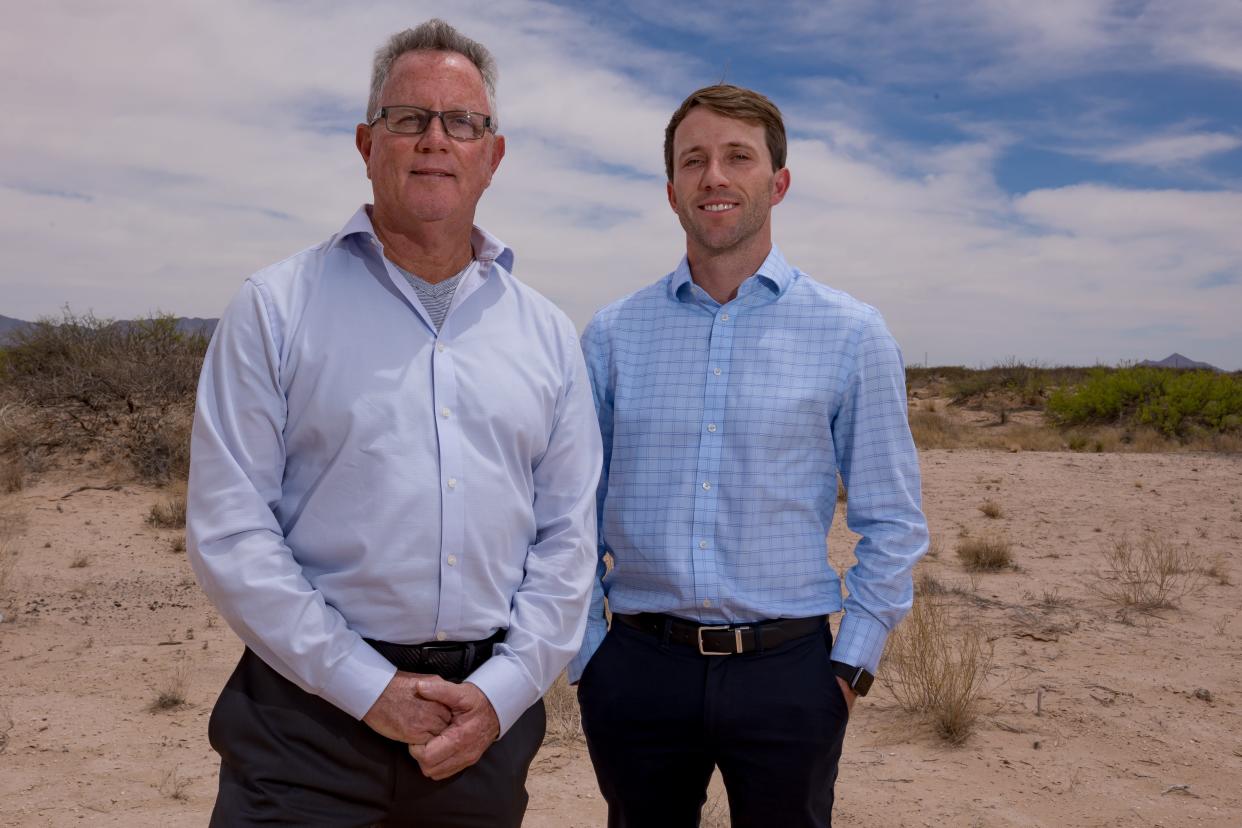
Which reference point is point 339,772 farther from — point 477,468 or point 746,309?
point 746,309

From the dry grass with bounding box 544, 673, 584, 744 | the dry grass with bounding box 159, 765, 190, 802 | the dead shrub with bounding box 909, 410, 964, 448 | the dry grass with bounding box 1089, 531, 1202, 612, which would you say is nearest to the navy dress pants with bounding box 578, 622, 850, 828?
the dry grass with bounding box 544, 673, 584, 744

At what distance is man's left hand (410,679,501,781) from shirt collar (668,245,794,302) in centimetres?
118

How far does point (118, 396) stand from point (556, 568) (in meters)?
12.5

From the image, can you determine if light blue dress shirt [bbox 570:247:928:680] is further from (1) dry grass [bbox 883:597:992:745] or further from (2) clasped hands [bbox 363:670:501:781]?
(1) dry grass [bbox 883:597:992:745]

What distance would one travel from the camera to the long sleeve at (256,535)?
6.16 feet

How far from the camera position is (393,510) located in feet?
6.54

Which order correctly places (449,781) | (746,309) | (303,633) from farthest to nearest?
(746,309) < (449,781) < (303,633)

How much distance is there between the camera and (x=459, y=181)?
2.15 meters

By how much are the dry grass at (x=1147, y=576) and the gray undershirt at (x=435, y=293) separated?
6622 millimetres

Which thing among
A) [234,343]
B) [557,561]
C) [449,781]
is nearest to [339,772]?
[449,781]

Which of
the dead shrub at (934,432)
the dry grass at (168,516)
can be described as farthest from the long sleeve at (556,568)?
the dead shrub at (934,432)

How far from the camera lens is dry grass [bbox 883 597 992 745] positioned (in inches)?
196

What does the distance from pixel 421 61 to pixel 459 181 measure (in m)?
0.28

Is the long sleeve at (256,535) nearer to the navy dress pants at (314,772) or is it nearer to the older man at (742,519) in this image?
the navy dress pants at (314,772)
